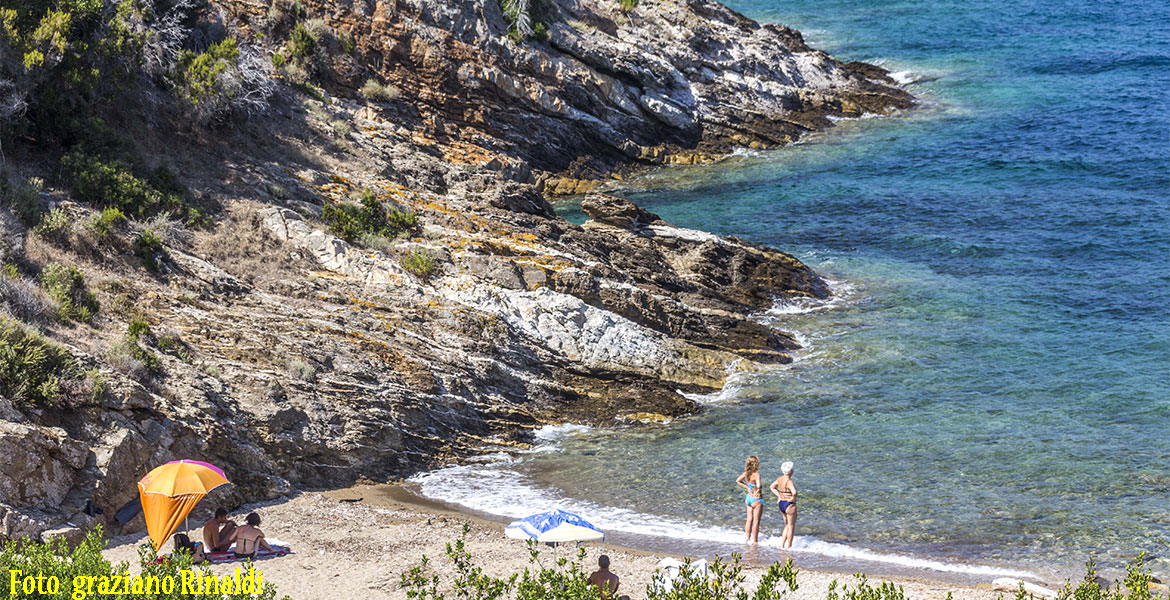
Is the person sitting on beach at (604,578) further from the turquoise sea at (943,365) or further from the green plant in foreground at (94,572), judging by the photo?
the green plant in foreground at (94,572)

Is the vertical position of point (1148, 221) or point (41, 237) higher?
point (1148, 221)

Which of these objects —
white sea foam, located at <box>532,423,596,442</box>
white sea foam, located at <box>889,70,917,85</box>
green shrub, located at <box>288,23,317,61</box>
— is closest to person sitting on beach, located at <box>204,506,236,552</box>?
white sea foam, located at <box>532,423,596,442</box>

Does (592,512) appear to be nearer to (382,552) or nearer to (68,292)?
(382,552)

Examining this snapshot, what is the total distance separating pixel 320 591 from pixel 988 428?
14.2 m

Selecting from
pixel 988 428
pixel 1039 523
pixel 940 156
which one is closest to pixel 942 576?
pixel 1039 523

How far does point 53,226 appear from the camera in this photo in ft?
66.6

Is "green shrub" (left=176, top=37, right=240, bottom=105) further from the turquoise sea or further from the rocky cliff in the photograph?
the turquoise sea

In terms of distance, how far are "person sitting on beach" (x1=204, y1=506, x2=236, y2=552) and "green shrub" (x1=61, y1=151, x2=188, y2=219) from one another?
31.0 ft

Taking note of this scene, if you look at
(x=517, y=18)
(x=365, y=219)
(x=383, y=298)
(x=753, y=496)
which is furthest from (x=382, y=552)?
(x=517, y=18)

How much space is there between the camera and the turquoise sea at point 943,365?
1781 cm

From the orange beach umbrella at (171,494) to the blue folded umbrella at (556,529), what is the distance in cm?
434

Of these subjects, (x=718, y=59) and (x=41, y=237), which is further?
(x=718, y=59)

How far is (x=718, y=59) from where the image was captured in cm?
4975

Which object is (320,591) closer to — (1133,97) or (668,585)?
(668,585)
